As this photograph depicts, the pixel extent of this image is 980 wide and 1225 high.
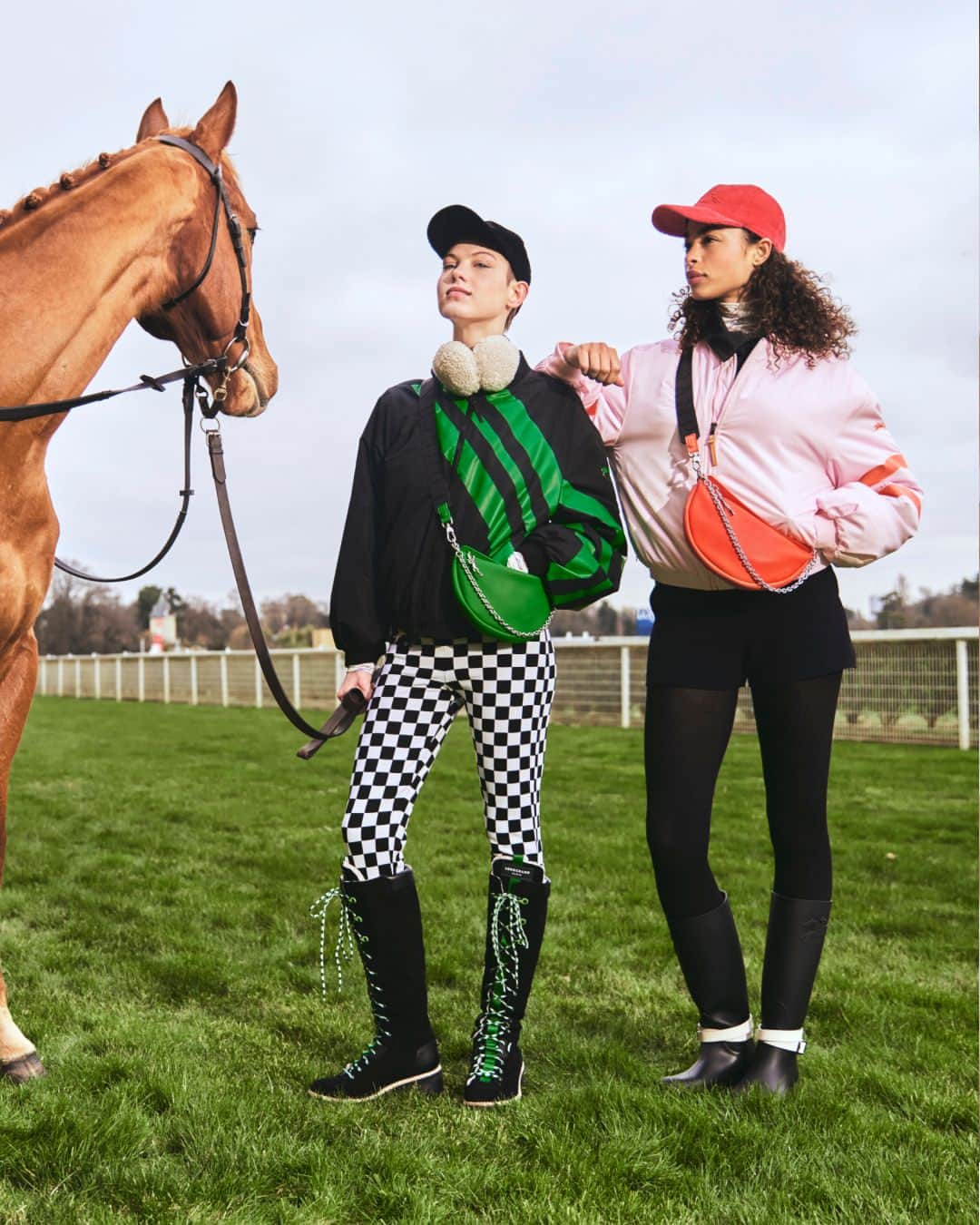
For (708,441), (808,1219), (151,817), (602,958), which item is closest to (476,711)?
(708,441)

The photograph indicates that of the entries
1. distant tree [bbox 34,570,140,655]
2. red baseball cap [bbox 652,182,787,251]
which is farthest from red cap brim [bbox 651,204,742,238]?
distant tree [bbox 34,570,140,655]

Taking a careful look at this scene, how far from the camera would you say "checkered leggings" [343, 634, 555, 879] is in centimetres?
274

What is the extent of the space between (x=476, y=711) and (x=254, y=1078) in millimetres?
1155

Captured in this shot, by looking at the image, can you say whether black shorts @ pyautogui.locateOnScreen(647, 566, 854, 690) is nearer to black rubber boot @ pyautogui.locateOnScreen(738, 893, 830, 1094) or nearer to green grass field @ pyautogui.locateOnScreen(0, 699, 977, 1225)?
black rubber boot @ pyautogui.locateOnScreen(738, 893, 830, 1094)

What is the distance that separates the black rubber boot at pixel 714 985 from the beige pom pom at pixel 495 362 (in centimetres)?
147

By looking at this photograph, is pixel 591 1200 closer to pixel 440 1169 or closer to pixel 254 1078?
pixel 440 1169

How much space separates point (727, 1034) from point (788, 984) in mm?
226

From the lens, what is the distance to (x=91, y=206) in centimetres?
271

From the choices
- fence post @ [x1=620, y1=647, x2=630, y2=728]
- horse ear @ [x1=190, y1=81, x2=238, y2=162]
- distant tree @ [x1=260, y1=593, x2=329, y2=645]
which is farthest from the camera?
distant tree @ [x1=260, y1=593, x2=329, y2=645]

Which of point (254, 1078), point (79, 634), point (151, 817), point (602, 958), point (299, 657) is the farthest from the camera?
point (79, 634)

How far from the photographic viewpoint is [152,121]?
3.19 m

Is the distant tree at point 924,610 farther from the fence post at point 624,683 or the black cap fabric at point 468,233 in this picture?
the black cap fabric at point 468,233

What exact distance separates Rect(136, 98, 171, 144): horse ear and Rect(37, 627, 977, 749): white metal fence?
→ 7.38 metres

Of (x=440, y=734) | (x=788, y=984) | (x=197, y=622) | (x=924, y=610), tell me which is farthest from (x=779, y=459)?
(x=197, y=622)
